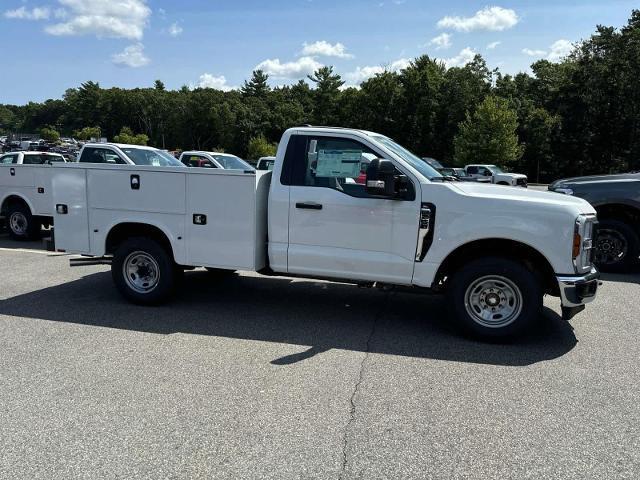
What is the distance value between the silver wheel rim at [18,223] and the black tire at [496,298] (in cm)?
984

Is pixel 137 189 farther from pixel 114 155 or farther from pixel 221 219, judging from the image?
pixel 114 155

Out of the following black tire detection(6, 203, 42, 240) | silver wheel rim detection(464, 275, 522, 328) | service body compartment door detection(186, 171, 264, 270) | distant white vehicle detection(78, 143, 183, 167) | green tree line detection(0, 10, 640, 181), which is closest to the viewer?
silver wheel rim detection(464, 275, 522, 328)

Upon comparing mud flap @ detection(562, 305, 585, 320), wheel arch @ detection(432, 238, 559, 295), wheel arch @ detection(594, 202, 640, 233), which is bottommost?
mud flap @ detection(562, 305, 585, 320)

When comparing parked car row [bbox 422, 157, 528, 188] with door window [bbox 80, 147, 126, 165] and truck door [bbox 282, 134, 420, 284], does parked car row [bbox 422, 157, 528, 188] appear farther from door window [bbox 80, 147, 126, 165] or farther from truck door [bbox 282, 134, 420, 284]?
truck door [bbox 282, 134, 420, 284]

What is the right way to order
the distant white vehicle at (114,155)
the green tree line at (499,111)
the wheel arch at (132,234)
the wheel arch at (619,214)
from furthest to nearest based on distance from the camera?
the green tree line at (499,111), the distant white vehicle at (114,155), the wheel arch at (619,214), the wheel arch at (132,234)

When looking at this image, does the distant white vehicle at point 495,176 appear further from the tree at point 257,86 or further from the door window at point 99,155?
the tree at point 257,86

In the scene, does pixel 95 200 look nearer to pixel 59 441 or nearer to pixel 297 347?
pixel 297 347

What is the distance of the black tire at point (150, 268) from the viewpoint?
640 centimetres

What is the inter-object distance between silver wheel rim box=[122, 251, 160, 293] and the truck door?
1.83 m

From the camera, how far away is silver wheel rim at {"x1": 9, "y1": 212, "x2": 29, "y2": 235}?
455 inches

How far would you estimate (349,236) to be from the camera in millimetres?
5688

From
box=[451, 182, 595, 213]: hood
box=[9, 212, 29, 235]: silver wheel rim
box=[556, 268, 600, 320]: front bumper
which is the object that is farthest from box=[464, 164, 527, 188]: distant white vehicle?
box=[556, 268, 600, 320]: front bumper

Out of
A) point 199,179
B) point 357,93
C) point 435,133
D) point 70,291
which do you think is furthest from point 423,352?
point 357,93

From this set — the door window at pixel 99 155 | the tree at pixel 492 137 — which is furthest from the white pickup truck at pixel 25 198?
the tree at pixel 492 137
